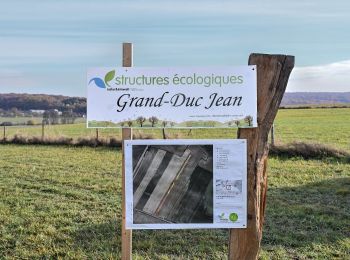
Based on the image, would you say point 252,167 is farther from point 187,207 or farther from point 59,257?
point 59,257

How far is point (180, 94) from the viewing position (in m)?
4.59

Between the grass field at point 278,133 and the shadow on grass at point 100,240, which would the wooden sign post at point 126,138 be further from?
the grass field at point 278,133

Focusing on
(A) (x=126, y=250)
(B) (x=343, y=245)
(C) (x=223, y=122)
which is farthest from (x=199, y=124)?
(B) (x=343, y=245)

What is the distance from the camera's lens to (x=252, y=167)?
464 cm

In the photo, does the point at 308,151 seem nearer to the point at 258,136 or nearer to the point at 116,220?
the point at 116,220

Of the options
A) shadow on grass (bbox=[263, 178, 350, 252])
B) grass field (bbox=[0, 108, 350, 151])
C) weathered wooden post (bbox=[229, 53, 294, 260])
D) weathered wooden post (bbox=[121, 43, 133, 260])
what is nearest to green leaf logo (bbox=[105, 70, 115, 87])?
weathered wooden post (bbox=[121, 43, 133, 260])

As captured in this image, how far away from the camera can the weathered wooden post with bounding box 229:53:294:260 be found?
4.56m

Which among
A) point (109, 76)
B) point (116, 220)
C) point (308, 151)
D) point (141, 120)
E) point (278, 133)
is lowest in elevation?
point (278, 133)

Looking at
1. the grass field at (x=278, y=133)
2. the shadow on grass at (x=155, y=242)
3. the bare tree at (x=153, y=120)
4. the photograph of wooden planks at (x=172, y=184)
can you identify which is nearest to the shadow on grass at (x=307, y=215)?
the shadow on grass at (x=155, y=242)

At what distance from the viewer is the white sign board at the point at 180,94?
4.57 meters

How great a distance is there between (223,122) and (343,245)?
292cm

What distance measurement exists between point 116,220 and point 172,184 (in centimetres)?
324

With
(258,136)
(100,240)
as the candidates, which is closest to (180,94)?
(258,136)

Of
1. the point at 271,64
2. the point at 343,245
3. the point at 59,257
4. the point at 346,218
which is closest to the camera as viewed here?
the point at 271,64
